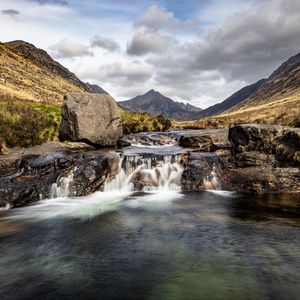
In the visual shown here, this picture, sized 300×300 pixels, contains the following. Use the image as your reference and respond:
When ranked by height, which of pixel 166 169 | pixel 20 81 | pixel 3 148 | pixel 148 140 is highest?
pixel 20 81

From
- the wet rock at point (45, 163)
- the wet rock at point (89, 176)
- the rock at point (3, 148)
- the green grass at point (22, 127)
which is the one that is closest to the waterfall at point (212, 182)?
the wet rock at point (89, 176)

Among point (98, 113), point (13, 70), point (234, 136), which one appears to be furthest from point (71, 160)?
point (13, 70)

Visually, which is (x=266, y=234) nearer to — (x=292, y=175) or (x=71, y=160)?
(x=292, y=175)

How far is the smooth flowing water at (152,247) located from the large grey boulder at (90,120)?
8357 mm

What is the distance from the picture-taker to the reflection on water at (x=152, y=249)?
849 centimetres

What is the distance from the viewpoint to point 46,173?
19.3 metres

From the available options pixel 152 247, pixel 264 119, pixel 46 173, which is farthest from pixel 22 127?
pixel 264 119

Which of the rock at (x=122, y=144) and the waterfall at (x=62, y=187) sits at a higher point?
the rock at (x=122, y=144)

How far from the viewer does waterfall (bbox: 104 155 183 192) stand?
67.5 ft

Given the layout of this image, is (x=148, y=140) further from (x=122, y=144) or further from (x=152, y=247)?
(x=152, y=247)

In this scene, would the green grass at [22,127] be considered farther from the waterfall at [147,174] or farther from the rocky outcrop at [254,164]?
the rocky outcrop at [254,164]

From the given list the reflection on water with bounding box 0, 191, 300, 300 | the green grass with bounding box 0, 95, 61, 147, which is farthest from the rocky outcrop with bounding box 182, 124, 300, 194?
the green grass with bounding box 0, 95, 61, 147

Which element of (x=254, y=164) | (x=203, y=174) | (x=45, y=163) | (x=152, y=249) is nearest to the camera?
(x=152, y=249)

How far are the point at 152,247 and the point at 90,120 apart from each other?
17.6 meters
